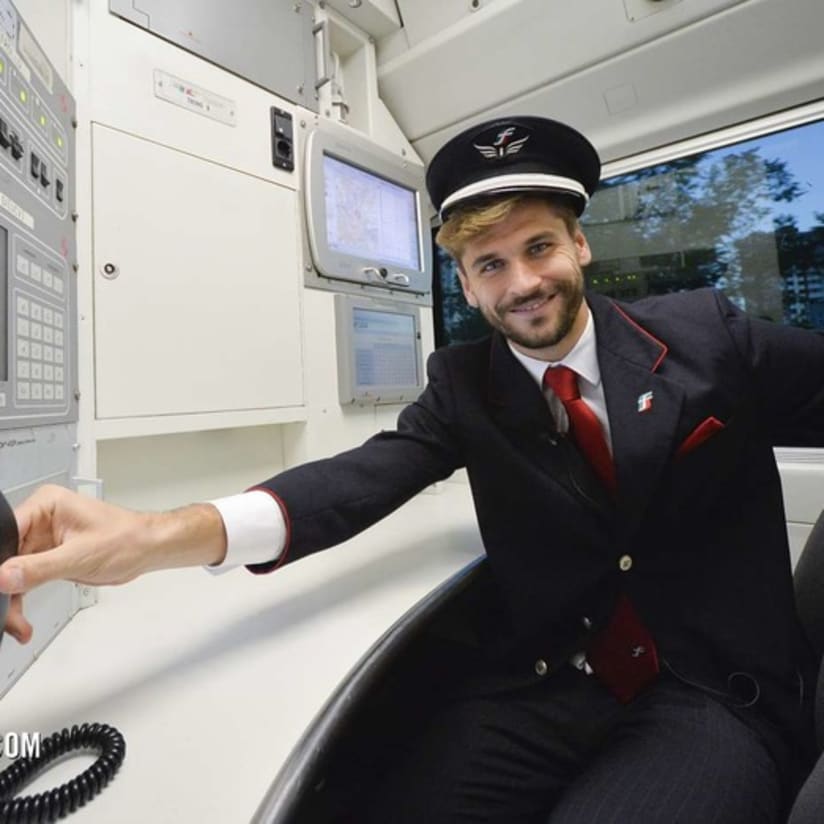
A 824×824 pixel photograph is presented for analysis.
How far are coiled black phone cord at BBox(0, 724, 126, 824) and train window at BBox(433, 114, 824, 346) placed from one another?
1737 millimetres

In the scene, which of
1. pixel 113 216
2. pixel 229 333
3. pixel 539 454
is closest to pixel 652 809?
pixel 539 454

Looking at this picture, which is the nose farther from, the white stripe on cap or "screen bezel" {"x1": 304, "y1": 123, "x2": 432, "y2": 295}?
"screen bezel" {"x1": 304, "y1": 123, "x2": 432, "y2": 295}

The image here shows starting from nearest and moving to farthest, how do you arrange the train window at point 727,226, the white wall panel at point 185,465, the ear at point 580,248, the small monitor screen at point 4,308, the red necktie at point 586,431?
the small monitor screen at point 4,308, the red necktie at point 586,431, the ear at point 580,248, the white wall panel at point 185,465, the train window at point 727,226

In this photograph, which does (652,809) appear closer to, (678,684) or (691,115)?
(678,684)

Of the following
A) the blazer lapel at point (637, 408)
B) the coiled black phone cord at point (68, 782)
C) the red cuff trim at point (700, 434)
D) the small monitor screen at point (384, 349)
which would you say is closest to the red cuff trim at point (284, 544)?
the coiled black phone cord at point (68, 782)

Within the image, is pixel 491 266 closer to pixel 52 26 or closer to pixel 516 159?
pixel 516 159

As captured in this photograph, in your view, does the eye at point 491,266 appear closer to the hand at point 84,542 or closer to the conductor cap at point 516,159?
the conductor cap at point 516,159

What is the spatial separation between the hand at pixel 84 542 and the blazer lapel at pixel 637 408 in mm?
643

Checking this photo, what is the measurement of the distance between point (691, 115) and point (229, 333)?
4.76ft

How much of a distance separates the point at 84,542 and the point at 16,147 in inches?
20.6

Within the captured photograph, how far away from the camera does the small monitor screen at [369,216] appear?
144cm

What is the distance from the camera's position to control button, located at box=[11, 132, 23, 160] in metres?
0.63

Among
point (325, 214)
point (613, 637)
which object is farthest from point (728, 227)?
point (613, 637)

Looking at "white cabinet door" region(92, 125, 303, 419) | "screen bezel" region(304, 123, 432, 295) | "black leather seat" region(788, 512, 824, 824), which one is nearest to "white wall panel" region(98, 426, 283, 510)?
"white cabinet door" region(92, 125, 303, 419)
